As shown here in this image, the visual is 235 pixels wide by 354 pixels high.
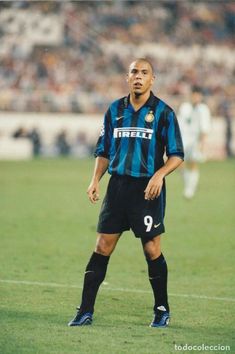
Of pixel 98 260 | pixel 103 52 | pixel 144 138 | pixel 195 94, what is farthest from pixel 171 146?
pixel 103 52

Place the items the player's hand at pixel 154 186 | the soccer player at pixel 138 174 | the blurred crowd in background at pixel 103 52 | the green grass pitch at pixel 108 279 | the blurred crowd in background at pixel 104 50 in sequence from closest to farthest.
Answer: the green grass pitch at pixel 108 279 → the player's hand at pixel 154 186 → the soccer player at pixel 138 174 → the blurred crowd in background at pixel 103 52 → the blurred crowd in background at pixel 104 50

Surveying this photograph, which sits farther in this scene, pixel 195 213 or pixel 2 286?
pixel 195 213

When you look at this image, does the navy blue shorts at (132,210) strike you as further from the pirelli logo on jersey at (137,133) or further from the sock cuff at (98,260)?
the pirelli logo on jersey at (137,133)

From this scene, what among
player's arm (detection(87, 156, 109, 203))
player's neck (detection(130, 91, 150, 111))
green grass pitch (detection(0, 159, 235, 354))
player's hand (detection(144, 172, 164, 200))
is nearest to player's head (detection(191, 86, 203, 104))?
green grass pitch (detection(0, 159, 235, 354))

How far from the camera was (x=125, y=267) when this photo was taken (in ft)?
37.0

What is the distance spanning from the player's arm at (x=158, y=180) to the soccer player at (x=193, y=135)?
12298mm

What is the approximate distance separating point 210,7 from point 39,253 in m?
32.3

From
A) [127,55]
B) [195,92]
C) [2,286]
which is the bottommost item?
[2,286]

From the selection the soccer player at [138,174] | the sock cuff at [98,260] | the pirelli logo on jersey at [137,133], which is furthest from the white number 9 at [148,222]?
the pirelli logo on jersey at [137,133]

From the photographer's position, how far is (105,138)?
782 centimetres

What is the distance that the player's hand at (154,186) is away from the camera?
7441 mm

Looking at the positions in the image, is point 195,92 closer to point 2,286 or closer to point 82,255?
point 82,255

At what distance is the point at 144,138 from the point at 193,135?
43.4 ft

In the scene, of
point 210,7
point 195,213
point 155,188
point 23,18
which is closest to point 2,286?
point 155,188
